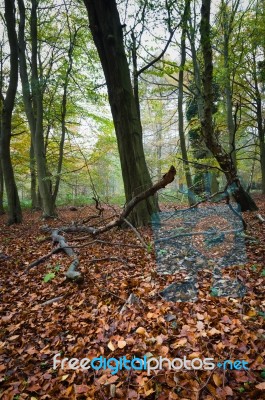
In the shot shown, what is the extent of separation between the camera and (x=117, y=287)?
3500 millimetres

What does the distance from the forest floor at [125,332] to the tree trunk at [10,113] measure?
5.41m

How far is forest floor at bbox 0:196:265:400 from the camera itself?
198 centimetres

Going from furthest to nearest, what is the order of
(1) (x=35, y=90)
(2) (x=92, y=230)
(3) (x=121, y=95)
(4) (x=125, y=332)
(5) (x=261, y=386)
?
(1) (x=35, y=90)
(3) (x=121, y=95)
(2) (x=92, y=230)
(4) (x=125, y=332)
(5) (x=261, y=386)

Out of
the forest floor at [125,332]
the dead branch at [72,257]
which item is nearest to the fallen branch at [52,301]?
the forest floor at [125,332]

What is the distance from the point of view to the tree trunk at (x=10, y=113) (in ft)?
26.1

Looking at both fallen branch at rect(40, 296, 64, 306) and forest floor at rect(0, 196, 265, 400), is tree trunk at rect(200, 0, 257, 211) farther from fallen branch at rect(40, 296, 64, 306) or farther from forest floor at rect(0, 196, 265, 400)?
fallen branch at rect(40, 296, 64, 306)

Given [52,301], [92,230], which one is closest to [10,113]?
[92,230]

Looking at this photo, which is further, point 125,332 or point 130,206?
point 130,206

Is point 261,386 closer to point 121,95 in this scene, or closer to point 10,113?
point 121,95

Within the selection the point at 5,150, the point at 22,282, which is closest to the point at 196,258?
the point at 22,282

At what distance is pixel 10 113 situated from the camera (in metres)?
8.56

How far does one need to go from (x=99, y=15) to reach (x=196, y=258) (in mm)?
6513

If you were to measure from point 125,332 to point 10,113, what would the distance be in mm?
8833

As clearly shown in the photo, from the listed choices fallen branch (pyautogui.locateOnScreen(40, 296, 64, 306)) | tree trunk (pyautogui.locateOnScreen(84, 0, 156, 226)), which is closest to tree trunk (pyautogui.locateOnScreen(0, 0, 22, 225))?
tree trunk (pyautogui.locateOnScreen(84, 0, 156, 226))
